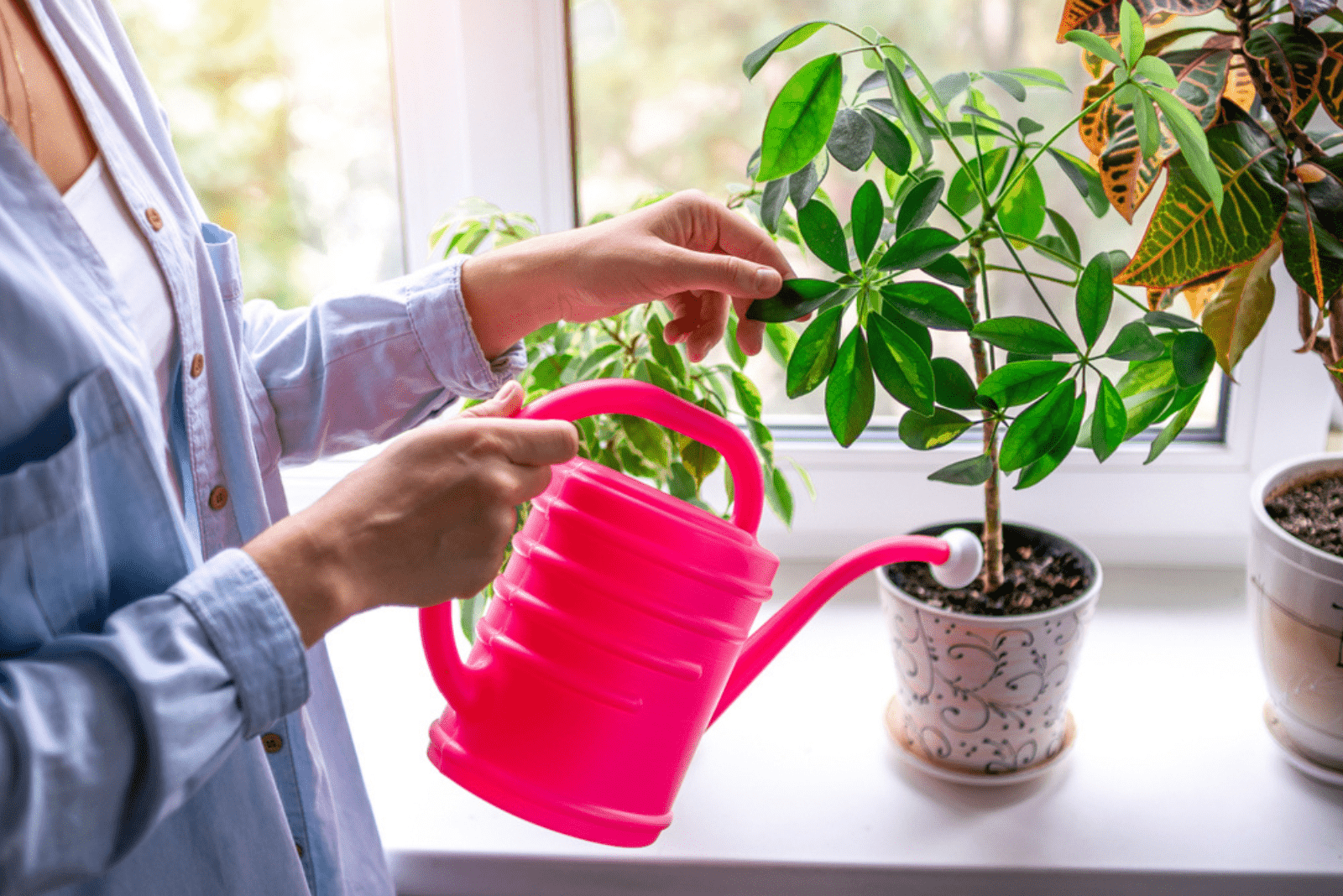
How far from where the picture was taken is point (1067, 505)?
1.23m

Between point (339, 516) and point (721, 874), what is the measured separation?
500mm

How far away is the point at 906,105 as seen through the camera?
0.64 m

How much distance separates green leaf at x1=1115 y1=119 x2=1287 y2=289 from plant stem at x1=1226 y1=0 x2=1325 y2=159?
0.09 feet

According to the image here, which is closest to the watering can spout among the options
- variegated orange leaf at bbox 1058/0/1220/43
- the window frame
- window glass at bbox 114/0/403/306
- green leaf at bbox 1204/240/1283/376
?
green leaf at bbox 1204/240/1283/376

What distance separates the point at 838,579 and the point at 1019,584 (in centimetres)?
32

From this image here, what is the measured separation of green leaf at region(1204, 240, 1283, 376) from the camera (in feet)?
2.56

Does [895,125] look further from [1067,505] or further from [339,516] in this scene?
[1067,505]

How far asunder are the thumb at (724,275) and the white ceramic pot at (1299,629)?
0.51 meters

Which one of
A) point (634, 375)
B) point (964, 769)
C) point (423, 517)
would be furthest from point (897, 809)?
point (423, 517)

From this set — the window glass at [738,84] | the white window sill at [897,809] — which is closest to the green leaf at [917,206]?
the window glass at [738,84]

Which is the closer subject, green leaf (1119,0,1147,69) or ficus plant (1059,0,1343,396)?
green leaf (1119,0,1147,69)

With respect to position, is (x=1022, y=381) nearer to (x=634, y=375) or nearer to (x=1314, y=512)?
(x=634, y=375)

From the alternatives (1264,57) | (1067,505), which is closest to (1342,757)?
(1067,505)

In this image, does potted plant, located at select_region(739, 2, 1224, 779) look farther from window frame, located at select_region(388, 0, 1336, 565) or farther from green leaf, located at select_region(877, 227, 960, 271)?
window frame, located at select_region(388, 0, 1336, 565)
